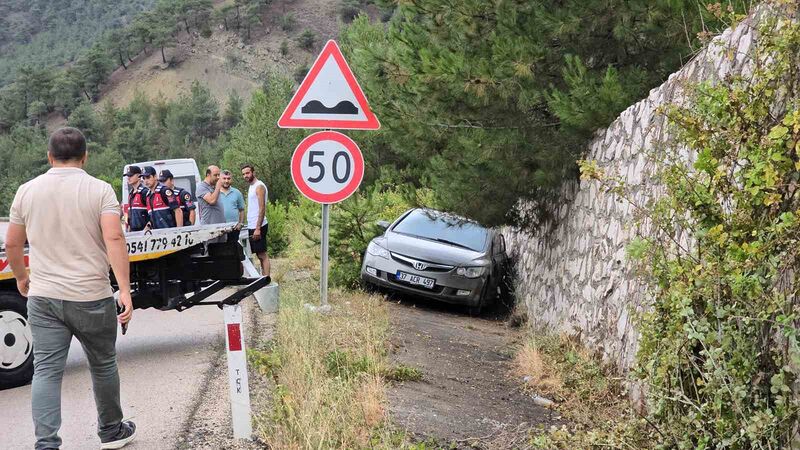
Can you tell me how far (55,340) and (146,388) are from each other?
2.30 metres

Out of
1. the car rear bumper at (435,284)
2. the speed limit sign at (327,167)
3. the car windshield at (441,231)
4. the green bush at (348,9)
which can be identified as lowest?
the car rear bumper at (435,284)

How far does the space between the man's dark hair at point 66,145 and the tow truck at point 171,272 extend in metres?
2.64

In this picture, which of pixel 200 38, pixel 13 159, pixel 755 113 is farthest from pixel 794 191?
pixel 200 38

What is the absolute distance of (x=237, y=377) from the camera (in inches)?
231

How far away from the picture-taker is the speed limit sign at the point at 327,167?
30.5ft

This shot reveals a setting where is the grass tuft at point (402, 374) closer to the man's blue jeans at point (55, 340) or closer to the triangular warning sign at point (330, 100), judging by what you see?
the man's blue jeans at point (55, 340)

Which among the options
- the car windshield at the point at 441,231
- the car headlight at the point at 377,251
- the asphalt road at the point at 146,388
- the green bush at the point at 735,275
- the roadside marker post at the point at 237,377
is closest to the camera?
the green bush at the point at 735,275

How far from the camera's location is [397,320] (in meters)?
11.0

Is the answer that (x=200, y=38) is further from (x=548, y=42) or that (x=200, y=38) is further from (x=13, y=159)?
(x=548, y=42)

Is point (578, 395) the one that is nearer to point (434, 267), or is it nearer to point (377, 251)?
point (434, 267)

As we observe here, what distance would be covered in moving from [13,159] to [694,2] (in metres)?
109

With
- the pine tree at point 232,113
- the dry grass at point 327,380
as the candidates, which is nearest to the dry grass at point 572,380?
the dry grass at point 327,380

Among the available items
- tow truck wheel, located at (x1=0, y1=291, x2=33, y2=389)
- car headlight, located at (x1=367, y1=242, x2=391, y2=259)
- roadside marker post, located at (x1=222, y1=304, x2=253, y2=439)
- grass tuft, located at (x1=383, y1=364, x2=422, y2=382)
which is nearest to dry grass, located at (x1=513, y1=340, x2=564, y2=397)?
grass tuft, located at (x1=383, y1=364, x2=422, y2=382)

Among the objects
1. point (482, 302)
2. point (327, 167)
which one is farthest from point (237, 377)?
point (482, 302)
